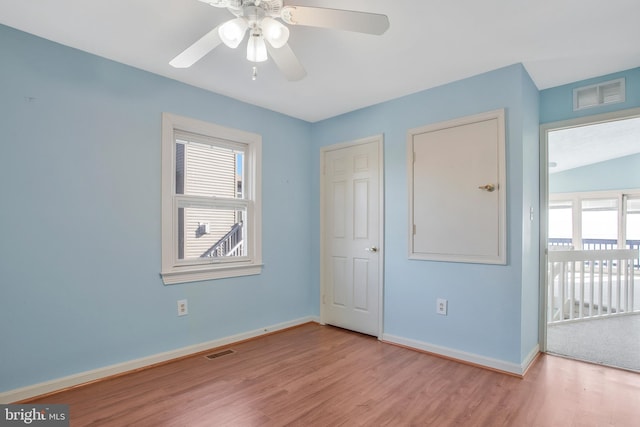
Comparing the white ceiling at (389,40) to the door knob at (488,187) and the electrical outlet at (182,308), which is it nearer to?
the door knob at (488,187)

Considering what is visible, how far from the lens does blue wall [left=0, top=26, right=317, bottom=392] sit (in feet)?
6.86

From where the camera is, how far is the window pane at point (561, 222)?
25.0ft

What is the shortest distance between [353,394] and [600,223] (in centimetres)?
785

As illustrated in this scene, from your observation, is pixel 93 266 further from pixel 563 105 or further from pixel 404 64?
pixel 563 105

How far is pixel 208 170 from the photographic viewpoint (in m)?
3.17

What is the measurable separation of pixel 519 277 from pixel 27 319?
348cm

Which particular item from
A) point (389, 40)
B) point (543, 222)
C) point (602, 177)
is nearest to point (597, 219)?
point (602, 177)

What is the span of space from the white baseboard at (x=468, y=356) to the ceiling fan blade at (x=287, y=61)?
254cm

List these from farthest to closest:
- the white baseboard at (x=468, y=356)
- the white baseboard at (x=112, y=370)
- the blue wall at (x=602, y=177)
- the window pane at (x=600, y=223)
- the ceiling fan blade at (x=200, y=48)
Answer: the window pane at (x=600, y=223), the blue wall at (x=602, y=177), the white baseboard at (x=468, y=356), the white baseboard at (x=112, y=370), the ceiling fan blade at (x=200, y=48)

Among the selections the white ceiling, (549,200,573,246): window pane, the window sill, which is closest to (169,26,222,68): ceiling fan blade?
the white ceiling

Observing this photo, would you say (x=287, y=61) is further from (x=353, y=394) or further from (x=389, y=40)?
(x=353, y=394)

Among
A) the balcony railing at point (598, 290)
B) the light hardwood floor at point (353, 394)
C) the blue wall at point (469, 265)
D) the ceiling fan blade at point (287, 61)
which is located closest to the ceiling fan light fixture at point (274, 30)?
the ceiling fan blade at point (287, 61)

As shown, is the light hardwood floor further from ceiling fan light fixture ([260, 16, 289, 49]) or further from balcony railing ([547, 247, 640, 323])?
ceiling fan light fixture ([260, 16, 289, 49])
